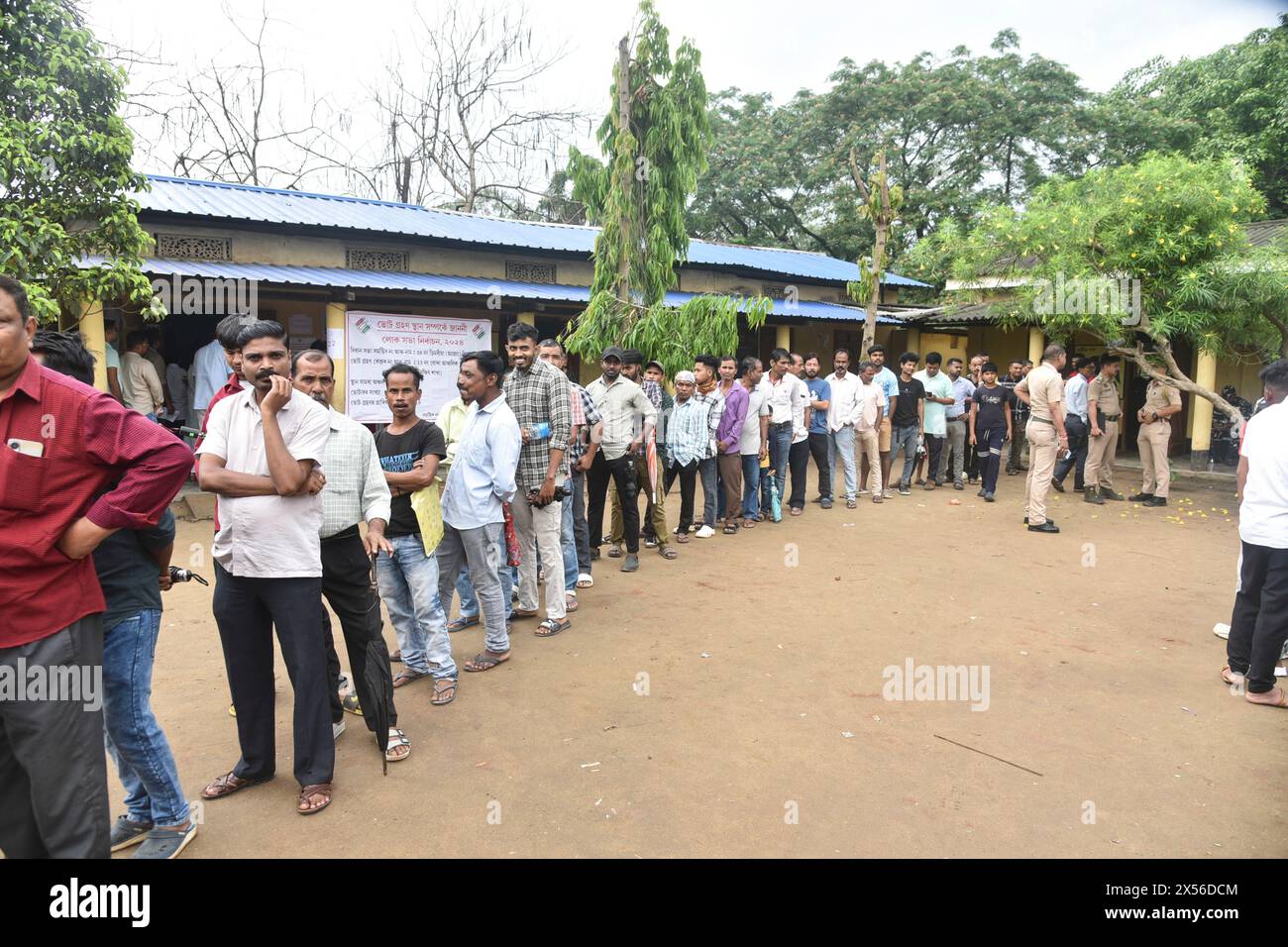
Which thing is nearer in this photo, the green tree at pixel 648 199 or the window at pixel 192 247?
the green tree at pixel 648 199

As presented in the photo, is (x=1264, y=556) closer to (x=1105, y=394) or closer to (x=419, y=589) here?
(x=419, y=589)

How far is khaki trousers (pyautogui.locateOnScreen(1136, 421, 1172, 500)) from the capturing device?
1043 cm

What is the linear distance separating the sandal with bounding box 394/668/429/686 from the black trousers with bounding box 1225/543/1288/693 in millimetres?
4449

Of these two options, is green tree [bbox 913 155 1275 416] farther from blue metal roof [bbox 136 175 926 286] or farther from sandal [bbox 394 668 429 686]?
sandal [bbox 394 668 429 686]

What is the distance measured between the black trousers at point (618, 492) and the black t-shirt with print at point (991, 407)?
6.29 metres

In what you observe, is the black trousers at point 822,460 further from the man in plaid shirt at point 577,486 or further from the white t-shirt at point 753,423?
the man in plaid shirt at point 577,486

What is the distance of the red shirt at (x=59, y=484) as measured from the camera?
2.20 meters

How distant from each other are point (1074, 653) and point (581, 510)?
3.64 metres

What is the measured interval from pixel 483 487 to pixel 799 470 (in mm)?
5828

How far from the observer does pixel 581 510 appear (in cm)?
675

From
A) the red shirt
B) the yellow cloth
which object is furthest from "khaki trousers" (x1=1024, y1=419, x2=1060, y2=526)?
the red shirt

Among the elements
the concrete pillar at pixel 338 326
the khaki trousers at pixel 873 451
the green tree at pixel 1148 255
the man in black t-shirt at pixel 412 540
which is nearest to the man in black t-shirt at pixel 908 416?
the khaki trousers at pixel 873 451

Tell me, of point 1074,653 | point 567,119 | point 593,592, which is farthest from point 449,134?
point 1074,653

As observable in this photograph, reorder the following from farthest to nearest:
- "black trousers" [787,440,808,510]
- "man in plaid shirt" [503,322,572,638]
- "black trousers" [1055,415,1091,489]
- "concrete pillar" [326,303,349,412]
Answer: "black trousers" [1055,415,1091,489] → "concrete pillar" [326,303,349,412] → "black trousers" [787,440,808,510] → "man in plaid shirt" [503,322,572,638]
